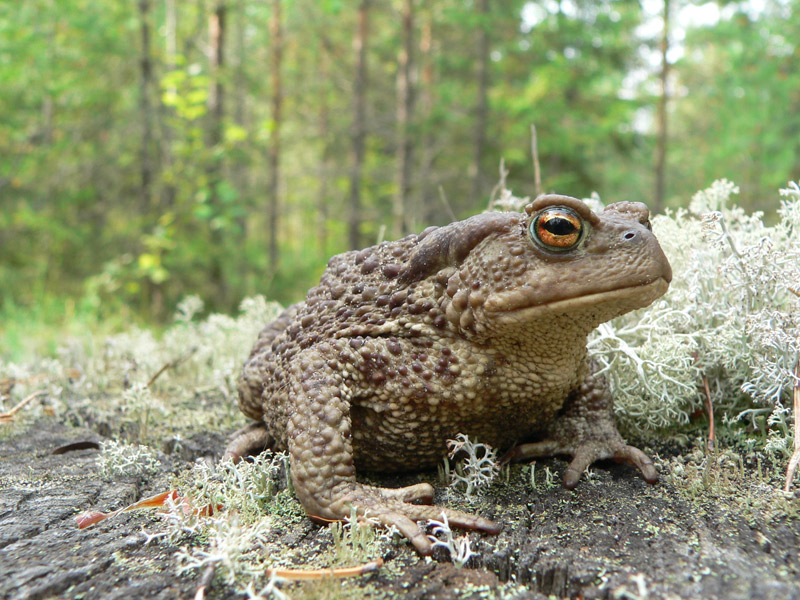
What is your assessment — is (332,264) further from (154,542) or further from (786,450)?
(786,450)

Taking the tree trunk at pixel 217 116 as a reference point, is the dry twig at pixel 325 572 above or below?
below

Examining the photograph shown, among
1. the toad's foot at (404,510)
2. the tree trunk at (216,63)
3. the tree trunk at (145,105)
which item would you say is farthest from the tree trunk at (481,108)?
the toad's foot at (404,510)

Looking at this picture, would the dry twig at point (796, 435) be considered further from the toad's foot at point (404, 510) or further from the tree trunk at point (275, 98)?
the tree trunk at point (275, 98)

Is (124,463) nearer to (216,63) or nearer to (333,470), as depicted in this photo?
(333,470)

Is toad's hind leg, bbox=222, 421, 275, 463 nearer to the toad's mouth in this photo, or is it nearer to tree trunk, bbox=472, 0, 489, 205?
the toad's mouth

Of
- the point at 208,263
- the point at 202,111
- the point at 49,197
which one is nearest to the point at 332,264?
the point at 202,111

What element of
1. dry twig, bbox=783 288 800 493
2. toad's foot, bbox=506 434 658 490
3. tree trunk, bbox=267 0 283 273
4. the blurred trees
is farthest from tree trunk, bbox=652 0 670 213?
toad's foot, bbox=506 434 658 490

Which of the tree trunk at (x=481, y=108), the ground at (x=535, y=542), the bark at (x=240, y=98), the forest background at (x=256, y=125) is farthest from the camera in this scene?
the tree trunk at (x=481, y=108)
